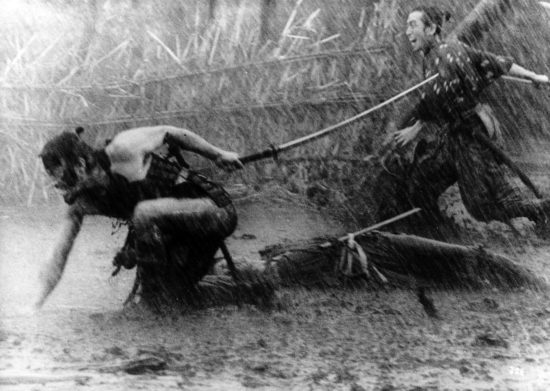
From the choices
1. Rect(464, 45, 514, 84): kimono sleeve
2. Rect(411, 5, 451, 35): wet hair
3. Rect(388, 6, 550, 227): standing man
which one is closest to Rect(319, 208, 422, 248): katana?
Rect(388, 6, 550, 227): standing man

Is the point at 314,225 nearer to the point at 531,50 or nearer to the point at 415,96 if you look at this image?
the point at 415,96

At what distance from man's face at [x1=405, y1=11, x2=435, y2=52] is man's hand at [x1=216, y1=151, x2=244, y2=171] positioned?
1.56 meters

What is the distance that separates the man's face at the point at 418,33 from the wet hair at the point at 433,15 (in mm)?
29

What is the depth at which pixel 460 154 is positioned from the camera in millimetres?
5809

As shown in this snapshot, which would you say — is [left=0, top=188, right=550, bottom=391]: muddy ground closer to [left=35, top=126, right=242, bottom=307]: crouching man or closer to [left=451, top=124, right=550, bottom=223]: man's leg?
[left=35, top=126, right=242, bottom=307]: crouching man

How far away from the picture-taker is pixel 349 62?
5809mm

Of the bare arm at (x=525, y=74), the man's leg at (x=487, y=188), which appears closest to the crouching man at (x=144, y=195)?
the man's leg at (x=487, y=188)

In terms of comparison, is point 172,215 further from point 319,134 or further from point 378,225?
point 378,225

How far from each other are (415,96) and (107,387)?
308 cm

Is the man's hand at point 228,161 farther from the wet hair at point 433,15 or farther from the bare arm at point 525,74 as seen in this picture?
the bare arm at point 525,74

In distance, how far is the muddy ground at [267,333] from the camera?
18.1ft

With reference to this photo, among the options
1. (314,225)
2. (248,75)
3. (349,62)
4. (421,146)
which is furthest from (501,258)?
(248,75)

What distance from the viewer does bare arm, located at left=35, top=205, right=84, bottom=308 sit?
5.85 metres

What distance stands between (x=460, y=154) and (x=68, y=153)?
2939 millimetres
